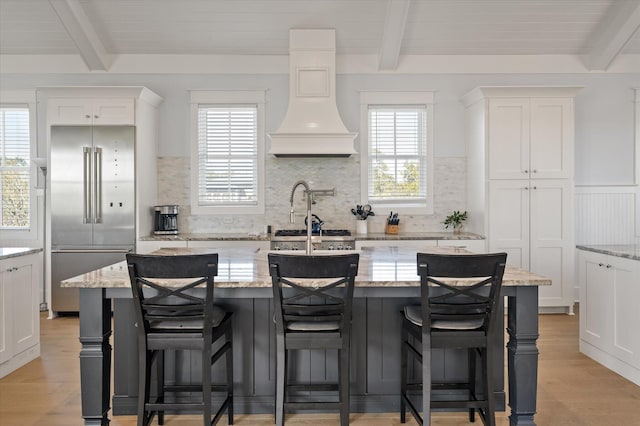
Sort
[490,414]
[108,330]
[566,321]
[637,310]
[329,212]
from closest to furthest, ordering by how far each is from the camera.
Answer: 1. [490,414]
2. [108,330]
3. [637,310]
4. [566,321]
5. [329,212]

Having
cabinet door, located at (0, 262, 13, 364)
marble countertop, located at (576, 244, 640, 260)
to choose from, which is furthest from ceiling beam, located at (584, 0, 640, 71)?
cabinet door, located at (0, 262, 13, 364)

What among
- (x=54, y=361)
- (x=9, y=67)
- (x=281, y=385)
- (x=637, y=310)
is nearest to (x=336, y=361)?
(x=281, y=385)

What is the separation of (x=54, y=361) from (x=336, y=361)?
2.58 meters

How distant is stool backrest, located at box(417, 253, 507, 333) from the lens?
230cm

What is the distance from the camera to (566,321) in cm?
523

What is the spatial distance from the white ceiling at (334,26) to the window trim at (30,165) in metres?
0.53

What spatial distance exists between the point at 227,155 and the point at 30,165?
8.18 feet

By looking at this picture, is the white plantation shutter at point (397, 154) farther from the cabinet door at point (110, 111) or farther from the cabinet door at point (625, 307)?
the cabinet door at point (110, 111)

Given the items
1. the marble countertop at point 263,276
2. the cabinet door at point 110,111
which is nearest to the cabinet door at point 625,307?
the marble countertop at point 263,276

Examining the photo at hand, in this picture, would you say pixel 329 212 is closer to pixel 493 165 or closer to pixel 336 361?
pixel 493 165

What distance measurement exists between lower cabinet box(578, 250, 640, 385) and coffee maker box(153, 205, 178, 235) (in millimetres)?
A: 4376

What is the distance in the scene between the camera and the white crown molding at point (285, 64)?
5.93 metres

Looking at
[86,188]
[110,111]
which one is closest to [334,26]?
[110,111]

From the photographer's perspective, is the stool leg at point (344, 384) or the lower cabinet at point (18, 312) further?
the lower cabinet at point (18, 312)
